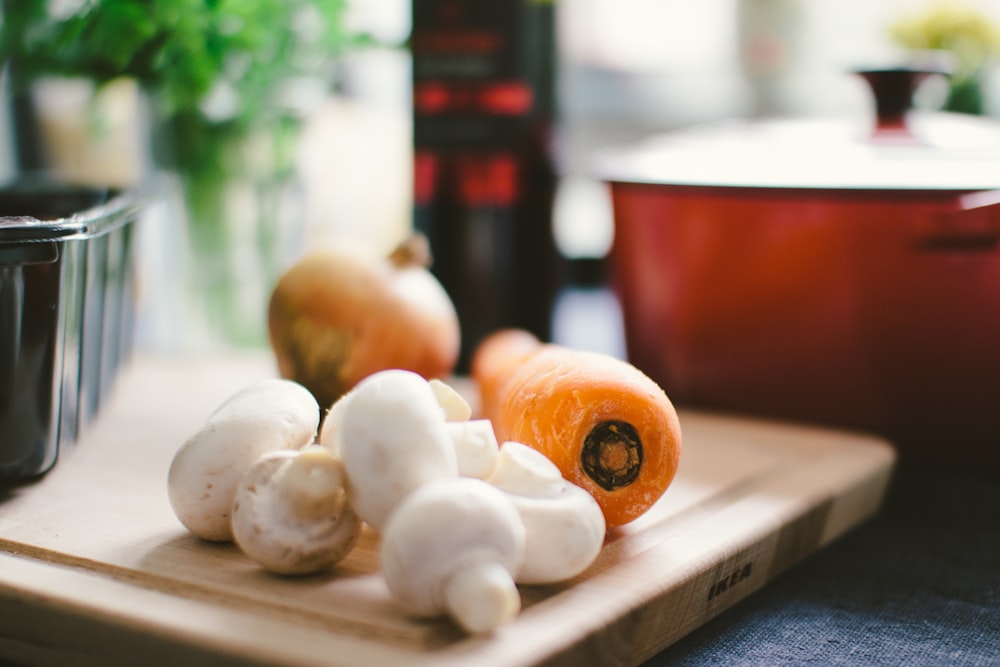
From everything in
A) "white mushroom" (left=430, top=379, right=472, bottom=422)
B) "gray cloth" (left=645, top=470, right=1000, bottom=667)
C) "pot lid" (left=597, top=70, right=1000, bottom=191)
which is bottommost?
"gray cloth" (left=645, top=470, right=1000, bottom=667)

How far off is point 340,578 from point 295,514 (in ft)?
0.14

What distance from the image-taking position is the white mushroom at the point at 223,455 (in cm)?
49

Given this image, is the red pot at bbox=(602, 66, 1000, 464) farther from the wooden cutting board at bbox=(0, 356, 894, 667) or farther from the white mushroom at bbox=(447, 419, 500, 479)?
the white mushroom at bbox=(447, 419, 500, 479)

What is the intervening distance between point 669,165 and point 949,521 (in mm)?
318

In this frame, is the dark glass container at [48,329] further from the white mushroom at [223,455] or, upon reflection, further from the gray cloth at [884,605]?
the gray cloth at [884,605]

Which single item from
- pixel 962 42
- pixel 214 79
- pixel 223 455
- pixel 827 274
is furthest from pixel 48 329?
pixel 962 42

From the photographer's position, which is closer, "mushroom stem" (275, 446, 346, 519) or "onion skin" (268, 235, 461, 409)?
"mushroom stem" (275, 446, 346, 519)

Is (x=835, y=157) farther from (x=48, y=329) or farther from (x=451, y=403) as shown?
(x=48, y=329)

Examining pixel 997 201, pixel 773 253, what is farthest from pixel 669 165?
pixel 997 201

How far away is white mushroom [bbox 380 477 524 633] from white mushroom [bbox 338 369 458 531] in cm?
3

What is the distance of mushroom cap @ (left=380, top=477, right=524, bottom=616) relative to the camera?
1.28ft

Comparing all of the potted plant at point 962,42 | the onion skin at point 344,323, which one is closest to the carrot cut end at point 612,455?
the onion skin at point 344,323

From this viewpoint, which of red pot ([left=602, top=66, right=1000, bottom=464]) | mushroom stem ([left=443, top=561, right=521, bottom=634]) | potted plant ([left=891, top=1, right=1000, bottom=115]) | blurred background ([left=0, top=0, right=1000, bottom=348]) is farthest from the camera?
potted plant ([left=891, top=1, right=1000, bottom=115])

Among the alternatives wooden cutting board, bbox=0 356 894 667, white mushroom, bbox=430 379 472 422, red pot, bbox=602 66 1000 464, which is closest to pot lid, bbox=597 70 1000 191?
red pot, bbox=602 66 1000 464
